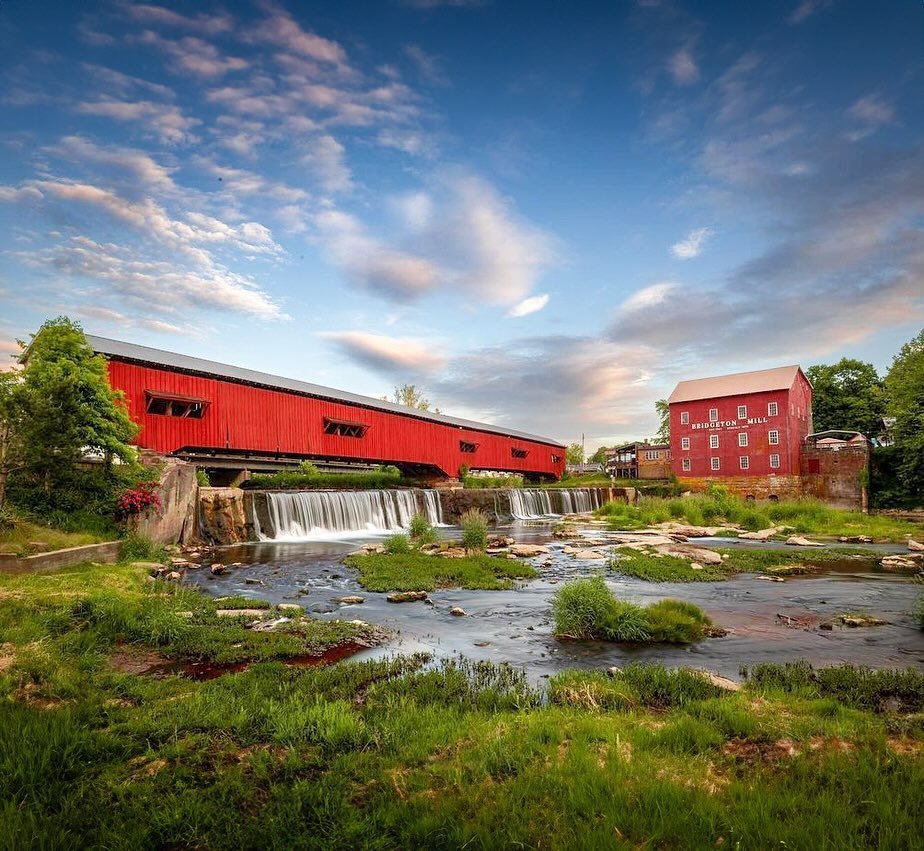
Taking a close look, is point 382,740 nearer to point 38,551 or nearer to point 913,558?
point 38,551

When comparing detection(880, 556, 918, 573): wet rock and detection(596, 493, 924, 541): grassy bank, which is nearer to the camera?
detection(880, 556, 918, 573): wet rock

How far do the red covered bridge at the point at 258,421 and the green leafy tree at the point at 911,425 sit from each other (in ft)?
88.2

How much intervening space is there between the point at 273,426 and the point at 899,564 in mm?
23905

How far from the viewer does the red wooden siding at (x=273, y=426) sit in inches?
816

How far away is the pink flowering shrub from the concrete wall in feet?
4.90

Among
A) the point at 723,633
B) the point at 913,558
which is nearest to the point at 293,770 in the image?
the point at 723,633

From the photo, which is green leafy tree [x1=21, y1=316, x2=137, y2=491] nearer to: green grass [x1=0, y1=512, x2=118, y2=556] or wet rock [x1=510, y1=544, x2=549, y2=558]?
green grass [x1=0, y1=512, x2=118, y2=556]

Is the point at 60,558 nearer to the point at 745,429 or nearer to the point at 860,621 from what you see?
the point at 860,621

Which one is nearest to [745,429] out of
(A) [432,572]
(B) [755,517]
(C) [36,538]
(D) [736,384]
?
(D) [736,384]

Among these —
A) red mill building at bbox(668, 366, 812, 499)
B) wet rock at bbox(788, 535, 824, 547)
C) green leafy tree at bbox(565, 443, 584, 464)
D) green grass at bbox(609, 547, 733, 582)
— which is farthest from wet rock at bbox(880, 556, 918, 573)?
green leafy tree at bbox(565, 443, 584, 464)

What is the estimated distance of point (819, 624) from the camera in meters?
7.74

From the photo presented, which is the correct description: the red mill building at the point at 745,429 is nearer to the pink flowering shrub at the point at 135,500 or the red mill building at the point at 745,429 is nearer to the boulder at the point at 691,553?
the boulder at the point at 691,553

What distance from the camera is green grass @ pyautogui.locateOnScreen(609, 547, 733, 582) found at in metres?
11.8

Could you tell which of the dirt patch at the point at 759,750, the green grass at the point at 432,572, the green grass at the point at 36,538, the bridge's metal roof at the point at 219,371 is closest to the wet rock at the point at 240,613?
the green grass at the point at 432,572
